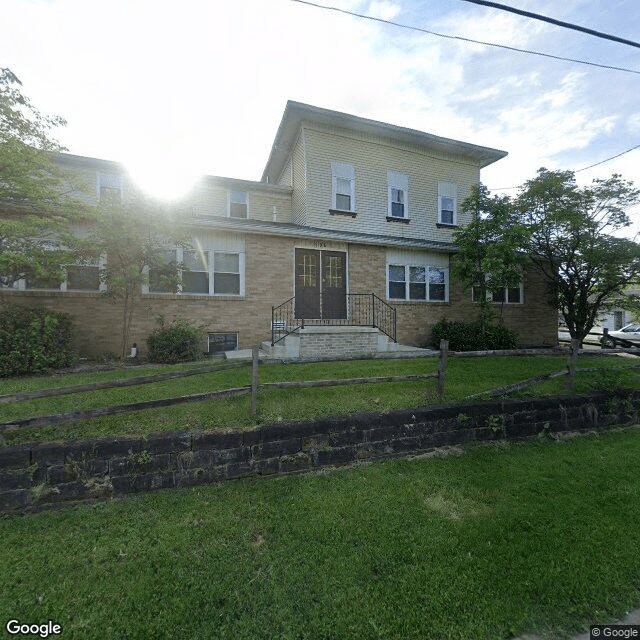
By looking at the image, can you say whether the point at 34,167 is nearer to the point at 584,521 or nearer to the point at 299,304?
the point at 299,304

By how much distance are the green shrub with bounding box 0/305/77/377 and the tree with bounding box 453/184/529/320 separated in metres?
12.1

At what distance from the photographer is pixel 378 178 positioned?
13.6m

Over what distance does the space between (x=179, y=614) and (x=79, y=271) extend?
32.1 feet

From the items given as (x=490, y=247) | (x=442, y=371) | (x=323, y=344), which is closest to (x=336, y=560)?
(x=442, y=371)

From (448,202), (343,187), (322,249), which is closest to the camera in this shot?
(322,249)

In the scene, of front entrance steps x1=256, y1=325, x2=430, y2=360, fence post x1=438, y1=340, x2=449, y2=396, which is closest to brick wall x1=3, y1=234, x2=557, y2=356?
front entrance steps x1=256, y1=325, x2=430, y2=360

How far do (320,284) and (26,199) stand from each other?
27.4ft

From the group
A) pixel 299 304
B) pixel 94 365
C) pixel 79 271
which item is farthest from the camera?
pixel 299 304

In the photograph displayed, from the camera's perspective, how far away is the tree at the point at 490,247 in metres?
10.5

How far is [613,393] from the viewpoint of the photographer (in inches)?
213

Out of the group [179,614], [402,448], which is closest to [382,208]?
[402,448]

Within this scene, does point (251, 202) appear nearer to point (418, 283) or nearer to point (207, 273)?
point (207, 273)

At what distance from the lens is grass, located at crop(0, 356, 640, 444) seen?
3.71 m

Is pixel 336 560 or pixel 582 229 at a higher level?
pixel 582 229
